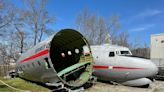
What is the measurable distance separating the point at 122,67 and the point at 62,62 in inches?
166

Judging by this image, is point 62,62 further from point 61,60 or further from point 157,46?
point 157,46

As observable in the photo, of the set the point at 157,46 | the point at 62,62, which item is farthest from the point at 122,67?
the point at 157,46

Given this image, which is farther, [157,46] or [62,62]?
[157,46]

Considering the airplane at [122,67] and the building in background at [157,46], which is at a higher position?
the building in background at [157,46]

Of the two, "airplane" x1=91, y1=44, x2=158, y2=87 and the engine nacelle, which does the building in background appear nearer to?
"airplane" x1=91, y1=44, x2=158, y2=87

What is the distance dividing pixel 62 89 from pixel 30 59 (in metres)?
3.57

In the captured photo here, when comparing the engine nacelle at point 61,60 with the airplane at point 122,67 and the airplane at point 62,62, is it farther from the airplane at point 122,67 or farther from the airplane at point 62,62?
the airplane at point 122,67

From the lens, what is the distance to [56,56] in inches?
658

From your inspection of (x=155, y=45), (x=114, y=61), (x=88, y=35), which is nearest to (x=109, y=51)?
(x=114, y=61)

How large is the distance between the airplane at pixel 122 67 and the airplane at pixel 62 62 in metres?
1.61

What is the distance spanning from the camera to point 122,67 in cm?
1573

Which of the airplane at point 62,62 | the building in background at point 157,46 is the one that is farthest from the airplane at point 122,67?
the building in background at point 157,46

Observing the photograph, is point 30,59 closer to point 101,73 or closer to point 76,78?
point 76,78

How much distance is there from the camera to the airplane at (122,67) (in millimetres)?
15266
